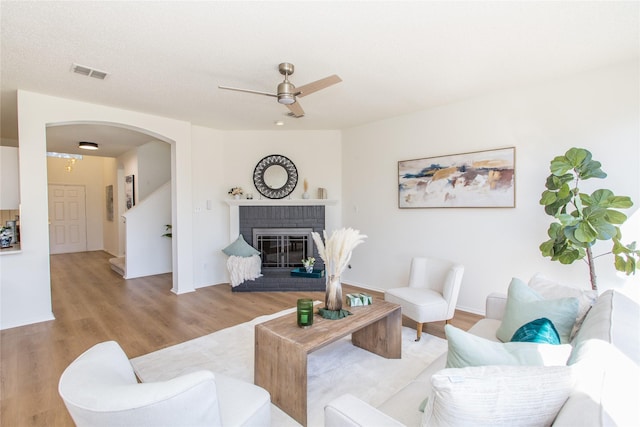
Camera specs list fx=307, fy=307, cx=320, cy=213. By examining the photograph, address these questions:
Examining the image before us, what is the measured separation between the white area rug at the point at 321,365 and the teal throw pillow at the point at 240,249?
1819mm

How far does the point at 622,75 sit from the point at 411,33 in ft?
7.17

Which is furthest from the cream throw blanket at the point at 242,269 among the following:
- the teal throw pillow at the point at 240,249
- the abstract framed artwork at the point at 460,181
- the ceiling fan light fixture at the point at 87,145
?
the ceiling fan light fixture at the point at 87,145

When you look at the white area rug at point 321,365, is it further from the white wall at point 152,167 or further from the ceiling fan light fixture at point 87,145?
the ceiling fan light fixture at point 87,145

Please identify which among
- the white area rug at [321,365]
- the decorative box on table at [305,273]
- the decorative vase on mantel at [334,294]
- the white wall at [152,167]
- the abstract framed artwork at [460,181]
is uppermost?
the white wall at [152,167]

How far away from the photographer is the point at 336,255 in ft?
7.53

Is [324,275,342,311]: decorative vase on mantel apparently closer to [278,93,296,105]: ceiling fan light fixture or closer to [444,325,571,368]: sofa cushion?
[444,325,571,368]: sofa cushion

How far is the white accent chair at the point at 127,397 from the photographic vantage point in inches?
37.2

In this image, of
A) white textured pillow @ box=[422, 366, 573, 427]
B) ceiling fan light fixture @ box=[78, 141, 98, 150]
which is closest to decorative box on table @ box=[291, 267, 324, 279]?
white textured pillow @ box=[422, 366, 573, 427]

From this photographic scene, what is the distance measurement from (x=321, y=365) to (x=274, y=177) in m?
3.45

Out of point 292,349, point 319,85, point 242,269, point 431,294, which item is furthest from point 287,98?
point 242,269

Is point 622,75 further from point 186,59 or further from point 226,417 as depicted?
point 226,417

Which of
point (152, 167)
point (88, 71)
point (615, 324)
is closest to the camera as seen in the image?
point (615, 324)

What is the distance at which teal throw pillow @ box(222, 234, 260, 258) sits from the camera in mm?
4836

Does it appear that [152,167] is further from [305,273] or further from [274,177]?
[305,273]
